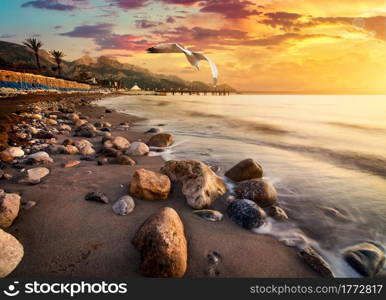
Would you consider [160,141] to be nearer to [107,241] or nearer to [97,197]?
[97,197]

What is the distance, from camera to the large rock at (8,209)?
2391mm

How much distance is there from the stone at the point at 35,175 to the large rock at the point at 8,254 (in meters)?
1.75

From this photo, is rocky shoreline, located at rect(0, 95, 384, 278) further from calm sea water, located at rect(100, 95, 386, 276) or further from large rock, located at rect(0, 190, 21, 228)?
calm sea water, located at rect(100, 95, 386, 276)

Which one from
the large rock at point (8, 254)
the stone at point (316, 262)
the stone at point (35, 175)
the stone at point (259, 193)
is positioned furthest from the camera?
the stone at point (35, 175)

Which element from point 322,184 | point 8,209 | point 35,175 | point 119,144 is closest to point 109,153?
point 119,144

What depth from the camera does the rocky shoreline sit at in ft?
6.76

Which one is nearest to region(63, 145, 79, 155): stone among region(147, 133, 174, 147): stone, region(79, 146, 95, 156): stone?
region(79, 146, 95, 156): stone

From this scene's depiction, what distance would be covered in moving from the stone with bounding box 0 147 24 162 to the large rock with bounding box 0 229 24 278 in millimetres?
3220

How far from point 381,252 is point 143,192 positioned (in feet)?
10.3

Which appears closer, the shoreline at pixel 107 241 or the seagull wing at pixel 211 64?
the shoreline at pixel 107 241

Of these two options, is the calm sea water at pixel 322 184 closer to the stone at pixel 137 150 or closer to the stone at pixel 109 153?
the stone at pixel 137 150

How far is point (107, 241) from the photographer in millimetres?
2361

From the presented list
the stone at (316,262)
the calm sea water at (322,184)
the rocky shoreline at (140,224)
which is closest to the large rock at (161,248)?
the rocky shoreline at (140,224)

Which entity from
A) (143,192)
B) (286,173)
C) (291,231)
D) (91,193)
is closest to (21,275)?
(91,193)
